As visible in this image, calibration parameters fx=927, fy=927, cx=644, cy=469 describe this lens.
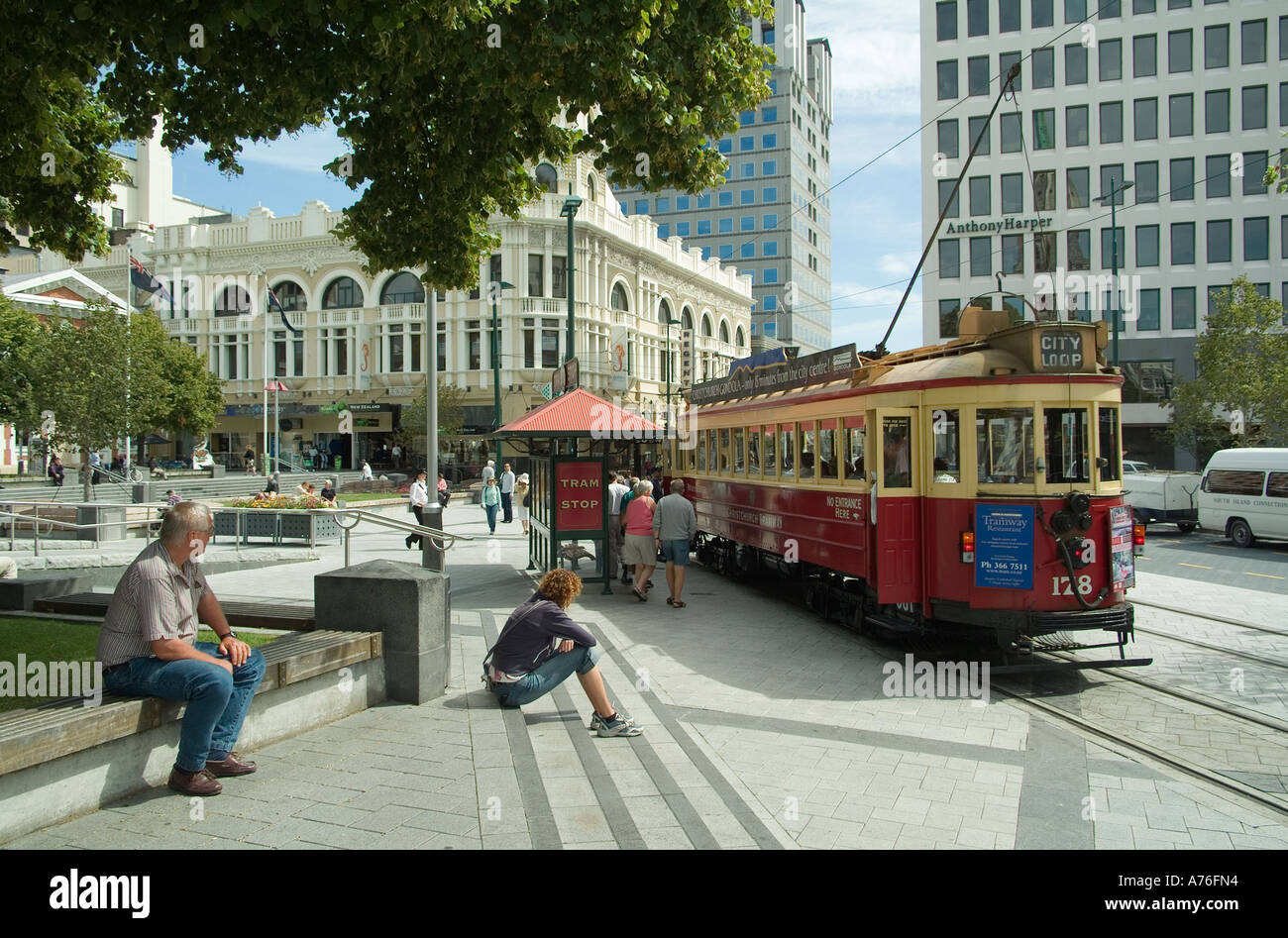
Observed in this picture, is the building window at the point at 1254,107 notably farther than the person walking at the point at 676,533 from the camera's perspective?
Yes

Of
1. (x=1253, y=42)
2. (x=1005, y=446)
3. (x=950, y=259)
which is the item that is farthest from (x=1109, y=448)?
(x=1253, y=42)

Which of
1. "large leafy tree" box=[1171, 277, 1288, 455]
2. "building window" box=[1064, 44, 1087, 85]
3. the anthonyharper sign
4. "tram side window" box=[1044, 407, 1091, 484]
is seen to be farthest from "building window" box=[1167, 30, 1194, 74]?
"tram side window" box=[1044, 407, 1091, 484]

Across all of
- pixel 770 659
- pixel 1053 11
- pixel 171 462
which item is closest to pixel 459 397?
pixel 171 462

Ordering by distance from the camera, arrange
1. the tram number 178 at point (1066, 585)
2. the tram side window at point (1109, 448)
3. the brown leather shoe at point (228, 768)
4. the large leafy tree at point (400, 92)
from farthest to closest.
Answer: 1. the tram side window at point (1109, 448)
2. the tram number 178 at point (1066, 585)
3. the large leafy tree at point (400, 92)
4. the brown leather shoe at point (228, 768)

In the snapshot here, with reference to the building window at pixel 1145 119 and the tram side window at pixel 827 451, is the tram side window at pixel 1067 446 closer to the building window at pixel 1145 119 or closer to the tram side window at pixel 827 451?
the tram side window at pixel 827 451

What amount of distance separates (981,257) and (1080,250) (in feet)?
14.9

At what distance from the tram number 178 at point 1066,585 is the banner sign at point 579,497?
6.84m

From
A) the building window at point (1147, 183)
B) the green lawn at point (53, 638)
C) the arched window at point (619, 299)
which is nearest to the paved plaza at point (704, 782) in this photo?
the green lawn at point (53, 638)

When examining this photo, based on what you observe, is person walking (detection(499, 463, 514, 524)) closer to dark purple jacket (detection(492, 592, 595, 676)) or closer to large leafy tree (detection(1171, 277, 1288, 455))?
dark purple jacket (detection(492, 592, 595, 676))

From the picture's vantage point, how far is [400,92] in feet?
26.9

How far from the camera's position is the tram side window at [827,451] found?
10836 mm

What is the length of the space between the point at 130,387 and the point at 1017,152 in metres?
39.3

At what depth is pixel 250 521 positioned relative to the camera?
20.3m

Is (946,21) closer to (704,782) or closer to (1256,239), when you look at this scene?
(1256,239)
